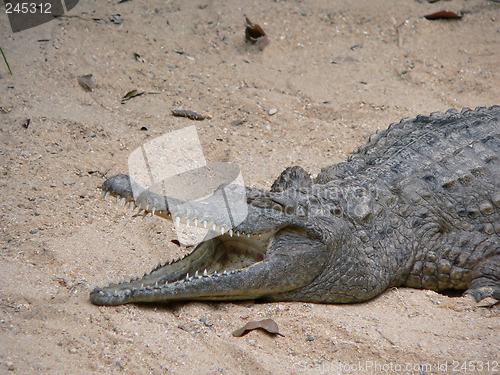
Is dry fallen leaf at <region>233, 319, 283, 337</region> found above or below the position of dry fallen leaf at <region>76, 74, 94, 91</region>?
below

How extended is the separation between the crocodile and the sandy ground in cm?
17

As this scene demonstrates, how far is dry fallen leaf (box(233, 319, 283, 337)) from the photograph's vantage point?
292 cm

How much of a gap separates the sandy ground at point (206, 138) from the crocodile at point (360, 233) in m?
0.17

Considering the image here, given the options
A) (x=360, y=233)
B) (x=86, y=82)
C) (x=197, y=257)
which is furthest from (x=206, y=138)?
(x=360, y=233)

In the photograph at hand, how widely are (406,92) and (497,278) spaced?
10.6 ft

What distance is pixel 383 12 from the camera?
745cm

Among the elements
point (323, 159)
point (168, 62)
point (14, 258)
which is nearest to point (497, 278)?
point (323, 159)

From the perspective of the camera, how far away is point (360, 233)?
3.56 metres

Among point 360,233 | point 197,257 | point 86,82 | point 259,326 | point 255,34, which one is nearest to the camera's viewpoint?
point 259,326

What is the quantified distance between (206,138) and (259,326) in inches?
108

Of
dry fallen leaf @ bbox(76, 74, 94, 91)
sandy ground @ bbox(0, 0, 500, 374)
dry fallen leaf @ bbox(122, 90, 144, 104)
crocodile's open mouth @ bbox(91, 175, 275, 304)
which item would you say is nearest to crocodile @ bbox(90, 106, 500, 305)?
crocodile's open mouth @ bbox(91, 175, 275, 304)

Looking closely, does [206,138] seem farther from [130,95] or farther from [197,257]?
[197,257]

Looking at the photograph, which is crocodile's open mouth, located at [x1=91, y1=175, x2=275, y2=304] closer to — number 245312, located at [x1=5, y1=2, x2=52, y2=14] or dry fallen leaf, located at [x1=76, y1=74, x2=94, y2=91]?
dry fallen leaf, located at [x1=76, y1=74, x2=94, y2=91]

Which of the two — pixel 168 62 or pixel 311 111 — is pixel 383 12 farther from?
pixel 168 62
